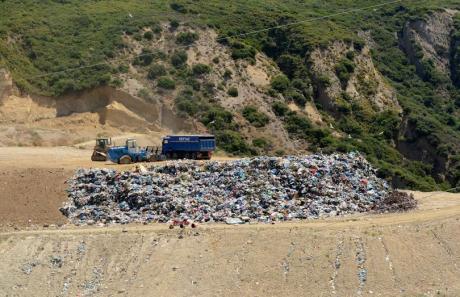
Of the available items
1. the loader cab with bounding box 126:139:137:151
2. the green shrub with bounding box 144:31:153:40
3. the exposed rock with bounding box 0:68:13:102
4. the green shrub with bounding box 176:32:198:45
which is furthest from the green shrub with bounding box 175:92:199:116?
the loader cab with bounding box 126:139:137:151

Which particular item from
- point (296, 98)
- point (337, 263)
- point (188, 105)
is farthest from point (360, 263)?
point (296, 98)

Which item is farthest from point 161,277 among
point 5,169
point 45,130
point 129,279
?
point 45,130

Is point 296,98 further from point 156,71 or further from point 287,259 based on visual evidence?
point 287,259

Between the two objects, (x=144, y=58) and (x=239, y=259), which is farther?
(x=144, y=58)

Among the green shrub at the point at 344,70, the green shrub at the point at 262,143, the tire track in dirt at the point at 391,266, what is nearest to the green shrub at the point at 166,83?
the green shrub at the point at 262,143

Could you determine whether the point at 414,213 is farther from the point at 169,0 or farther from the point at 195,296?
the point at 169,0

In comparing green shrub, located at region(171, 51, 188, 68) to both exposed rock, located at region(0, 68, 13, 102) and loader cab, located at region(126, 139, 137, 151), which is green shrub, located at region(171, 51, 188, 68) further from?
loader cab, located at region(126, 139, 137, 151)
